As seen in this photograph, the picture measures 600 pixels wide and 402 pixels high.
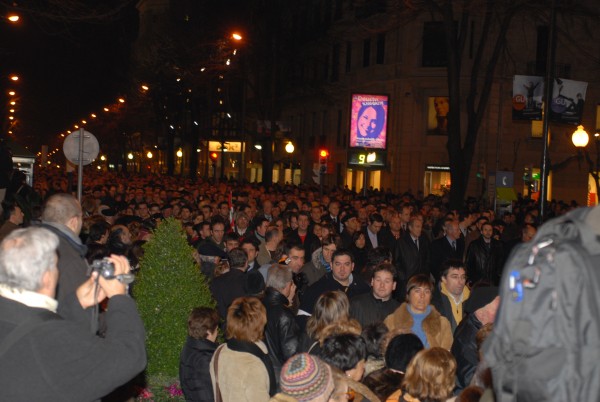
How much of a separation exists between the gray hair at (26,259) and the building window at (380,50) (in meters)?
44.8

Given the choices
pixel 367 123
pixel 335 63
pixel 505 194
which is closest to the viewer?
pixel 505 194

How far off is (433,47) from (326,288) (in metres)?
36.7

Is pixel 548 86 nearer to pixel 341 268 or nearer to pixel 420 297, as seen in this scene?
pixel 341 268

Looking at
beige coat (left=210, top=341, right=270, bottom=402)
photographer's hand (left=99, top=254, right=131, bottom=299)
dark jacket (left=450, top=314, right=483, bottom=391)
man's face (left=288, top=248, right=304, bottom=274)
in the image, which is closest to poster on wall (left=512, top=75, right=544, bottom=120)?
man's face (left=288, top=248, right=304, bottom=274)

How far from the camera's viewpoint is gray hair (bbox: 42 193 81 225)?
226 inches

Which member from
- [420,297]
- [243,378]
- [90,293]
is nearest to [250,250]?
[420,297]

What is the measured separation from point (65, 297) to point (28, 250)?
1213 mm

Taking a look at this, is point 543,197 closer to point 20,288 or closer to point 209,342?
point 209,342

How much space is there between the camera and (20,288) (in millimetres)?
3643

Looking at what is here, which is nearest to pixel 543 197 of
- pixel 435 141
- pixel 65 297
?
pixel 65 297

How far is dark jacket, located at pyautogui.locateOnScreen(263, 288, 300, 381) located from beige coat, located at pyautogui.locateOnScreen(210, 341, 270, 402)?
1.25 meters

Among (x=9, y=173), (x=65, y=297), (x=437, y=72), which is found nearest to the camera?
(x=65, y=297)

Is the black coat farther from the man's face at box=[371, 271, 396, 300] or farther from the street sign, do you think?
the man's face at box=[371, 271, 396, 300]

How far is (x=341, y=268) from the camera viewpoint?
9602mm
